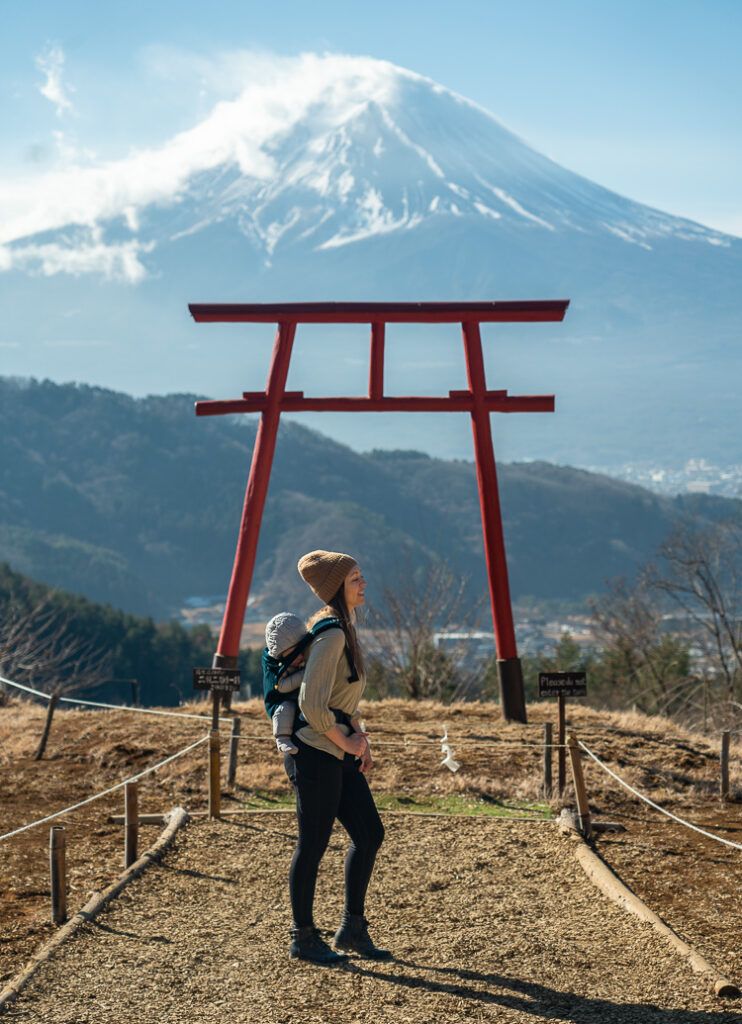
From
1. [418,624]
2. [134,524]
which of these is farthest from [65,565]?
[418,624]

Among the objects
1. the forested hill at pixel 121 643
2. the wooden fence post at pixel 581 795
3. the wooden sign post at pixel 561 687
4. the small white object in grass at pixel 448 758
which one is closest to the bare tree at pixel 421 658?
the small white object in grass at pixel 448 758

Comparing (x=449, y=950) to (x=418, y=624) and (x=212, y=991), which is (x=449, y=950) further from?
(x=418, y=624)

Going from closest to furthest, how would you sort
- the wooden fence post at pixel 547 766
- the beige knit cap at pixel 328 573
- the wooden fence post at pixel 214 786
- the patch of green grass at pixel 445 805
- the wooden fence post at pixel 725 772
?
the beige knit cap at pixel 328 573 → the wooden fence post at pixel 214 786 → the patch of green grass at pixel 445 805 → the wooden fence post at pixel 547 766 → the wooden fence post at pixel 725 772

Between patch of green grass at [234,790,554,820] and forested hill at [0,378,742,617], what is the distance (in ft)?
324

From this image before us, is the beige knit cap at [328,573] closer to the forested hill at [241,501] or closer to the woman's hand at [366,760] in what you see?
the woman's hand at [366,760]

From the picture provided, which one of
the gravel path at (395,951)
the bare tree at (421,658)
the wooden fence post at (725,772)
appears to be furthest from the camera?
the bare tree at (421,658)

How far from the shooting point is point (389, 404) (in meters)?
12.7

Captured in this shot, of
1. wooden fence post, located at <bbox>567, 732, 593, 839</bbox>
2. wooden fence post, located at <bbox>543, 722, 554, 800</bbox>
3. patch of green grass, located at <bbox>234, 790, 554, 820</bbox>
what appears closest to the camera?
wooden fence post, located at <bbox>567, 732, 593, 839</bbox>

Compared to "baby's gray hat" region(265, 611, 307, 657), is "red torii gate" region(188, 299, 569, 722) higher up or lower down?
higher up

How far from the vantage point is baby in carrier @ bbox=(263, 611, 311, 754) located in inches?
215

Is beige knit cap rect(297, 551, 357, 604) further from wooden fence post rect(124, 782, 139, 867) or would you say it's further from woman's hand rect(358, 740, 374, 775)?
wooden fence post rect(124, 782, 139, 867)

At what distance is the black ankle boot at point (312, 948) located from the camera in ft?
18.3

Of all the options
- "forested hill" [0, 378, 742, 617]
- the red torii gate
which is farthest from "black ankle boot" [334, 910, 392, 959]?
"forested hill" [0, 378, 742, 617]

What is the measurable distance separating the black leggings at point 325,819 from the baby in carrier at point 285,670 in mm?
74
